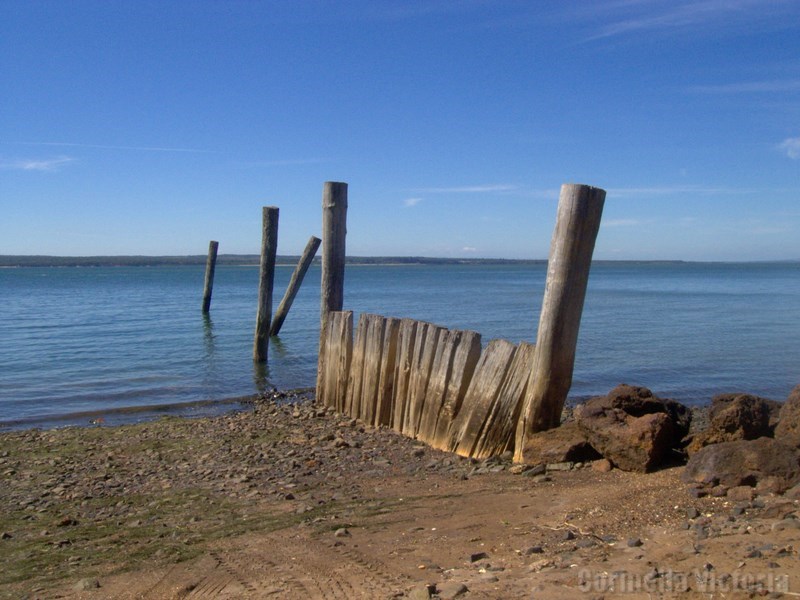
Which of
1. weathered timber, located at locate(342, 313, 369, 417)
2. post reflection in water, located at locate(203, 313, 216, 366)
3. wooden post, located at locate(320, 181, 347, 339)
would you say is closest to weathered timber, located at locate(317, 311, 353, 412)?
weathered timber, located at locate(342, 313, 369, 417)

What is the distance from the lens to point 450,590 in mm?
4082

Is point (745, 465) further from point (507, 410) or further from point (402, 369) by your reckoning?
point (402, 369)

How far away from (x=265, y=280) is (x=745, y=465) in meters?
13.2

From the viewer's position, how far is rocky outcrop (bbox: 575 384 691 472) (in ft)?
20.6

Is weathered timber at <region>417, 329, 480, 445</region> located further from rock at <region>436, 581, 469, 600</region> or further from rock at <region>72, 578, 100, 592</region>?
rock at <region>72, 578, 100, 592</region>

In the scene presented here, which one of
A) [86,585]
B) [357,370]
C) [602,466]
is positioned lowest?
[86,585]

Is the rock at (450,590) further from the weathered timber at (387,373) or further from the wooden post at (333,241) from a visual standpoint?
the wooden post at (333,241)

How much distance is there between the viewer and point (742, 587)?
11.7 ft

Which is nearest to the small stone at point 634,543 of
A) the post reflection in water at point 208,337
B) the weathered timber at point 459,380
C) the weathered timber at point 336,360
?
the weathered timber at point 459,380

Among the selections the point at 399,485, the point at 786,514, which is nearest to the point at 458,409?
the point at 399,485

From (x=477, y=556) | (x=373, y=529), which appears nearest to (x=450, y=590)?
(x=477, y=556)

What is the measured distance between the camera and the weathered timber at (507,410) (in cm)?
713

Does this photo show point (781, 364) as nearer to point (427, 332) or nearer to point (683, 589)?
point (427, 332)

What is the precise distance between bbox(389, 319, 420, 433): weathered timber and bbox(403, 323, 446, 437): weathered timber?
8cm
